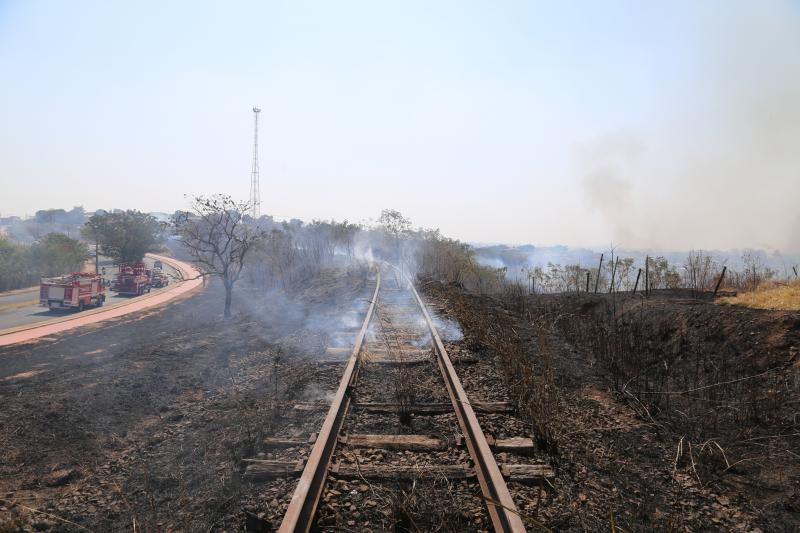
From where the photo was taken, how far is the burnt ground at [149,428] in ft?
11.3

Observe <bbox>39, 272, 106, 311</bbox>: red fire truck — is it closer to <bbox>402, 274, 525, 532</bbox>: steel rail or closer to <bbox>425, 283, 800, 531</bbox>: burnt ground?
<bbox>425, 283, 800, 531</bbox>: burnt ground

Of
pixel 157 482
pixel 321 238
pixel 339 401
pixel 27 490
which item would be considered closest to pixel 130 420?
pixel 27 490

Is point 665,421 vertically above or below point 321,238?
below

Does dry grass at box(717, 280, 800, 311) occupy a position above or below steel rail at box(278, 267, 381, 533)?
above

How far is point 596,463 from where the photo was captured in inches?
147

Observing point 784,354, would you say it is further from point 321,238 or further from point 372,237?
point 372,237

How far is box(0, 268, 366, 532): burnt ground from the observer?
11.3 ft

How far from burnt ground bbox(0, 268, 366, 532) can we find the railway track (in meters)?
0.50

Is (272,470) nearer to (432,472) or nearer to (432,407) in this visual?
(432,472)

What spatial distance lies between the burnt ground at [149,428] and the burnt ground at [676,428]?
7.94ft

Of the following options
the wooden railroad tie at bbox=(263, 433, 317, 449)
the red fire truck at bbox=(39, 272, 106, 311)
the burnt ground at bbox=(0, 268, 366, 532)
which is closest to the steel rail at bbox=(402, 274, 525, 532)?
the wooden railroad tie at bbox=(263, 433, 317, 449)

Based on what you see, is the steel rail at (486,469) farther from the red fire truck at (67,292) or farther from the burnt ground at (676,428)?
the red fire truck at (67,292)

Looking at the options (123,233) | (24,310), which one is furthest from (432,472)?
(123,233)

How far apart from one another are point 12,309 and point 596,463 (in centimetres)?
3215
